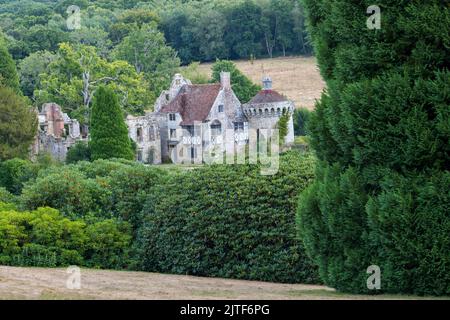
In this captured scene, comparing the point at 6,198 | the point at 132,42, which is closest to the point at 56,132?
the point at 132,42

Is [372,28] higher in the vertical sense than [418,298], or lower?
higher

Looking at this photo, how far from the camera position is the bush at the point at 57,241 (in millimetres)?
27109

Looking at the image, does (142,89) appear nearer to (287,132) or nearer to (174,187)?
(287,132)

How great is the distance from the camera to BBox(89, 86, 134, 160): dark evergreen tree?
5591cm

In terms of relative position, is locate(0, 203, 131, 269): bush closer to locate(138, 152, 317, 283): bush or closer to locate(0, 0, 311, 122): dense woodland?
locate(138, 152, 317, 283): bush

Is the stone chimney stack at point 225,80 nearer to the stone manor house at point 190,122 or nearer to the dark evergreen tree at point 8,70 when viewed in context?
the stone manor house at point 190,122

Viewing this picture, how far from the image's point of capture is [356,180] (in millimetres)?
15438

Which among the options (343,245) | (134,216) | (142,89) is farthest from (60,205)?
(142,89)

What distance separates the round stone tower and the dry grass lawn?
538 inches

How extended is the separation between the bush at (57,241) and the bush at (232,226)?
963 mm

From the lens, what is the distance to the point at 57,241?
27.5 meters

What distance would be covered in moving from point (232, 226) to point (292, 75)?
77466 mm

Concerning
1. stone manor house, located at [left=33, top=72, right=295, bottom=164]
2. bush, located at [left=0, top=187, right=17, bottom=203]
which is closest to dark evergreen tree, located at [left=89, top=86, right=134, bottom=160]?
stone manor house, located at [left=33, top=72, right=295, bottom=164]

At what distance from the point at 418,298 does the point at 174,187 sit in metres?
15.2
